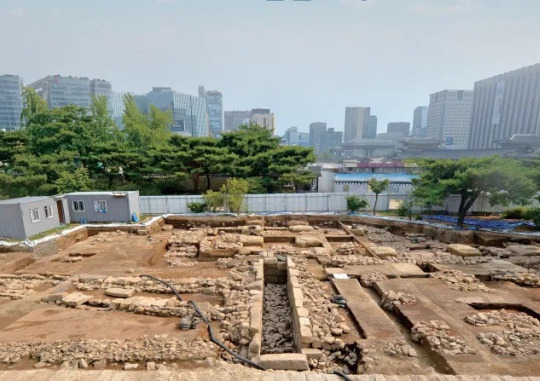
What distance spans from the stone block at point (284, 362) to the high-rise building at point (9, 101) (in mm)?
100173

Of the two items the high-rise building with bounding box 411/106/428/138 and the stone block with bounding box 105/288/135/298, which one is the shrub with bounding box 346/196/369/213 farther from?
the high-rise building with bounding box 411/106/428/138

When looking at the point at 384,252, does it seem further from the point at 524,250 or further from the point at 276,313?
the point at 524,250

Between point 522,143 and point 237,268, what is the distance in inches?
1917

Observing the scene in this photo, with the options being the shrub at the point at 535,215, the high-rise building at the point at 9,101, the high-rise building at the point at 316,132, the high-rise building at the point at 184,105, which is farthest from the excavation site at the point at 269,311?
the high-rise building at the point at 316,132

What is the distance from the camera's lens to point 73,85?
282 ft

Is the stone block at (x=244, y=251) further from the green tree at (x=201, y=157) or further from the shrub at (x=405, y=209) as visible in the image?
the shrub at (x=405, y=209)

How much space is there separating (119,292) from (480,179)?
16025 millimetres

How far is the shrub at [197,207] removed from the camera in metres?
18.6

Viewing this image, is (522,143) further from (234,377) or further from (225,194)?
(234,377)

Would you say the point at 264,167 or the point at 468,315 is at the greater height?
the point at 264,167

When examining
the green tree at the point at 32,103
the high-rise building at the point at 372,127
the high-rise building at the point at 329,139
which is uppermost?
the high-rise building at the point at 372,127

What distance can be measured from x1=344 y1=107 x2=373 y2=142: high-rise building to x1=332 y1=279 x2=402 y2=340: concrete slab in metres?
149

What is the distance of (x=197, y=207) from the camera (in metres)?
18.6

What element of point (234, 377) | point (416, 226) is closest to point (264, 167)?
point (416, 226)
